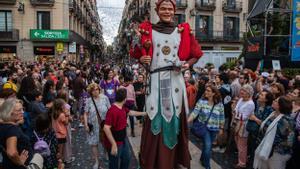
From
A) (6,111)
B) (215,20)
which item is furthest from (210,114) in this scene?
(215,20)

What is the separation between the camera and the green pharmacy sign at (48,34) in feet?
95.5

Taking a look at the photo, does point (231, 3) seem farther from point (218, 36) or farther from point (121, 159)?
point (121, 159)

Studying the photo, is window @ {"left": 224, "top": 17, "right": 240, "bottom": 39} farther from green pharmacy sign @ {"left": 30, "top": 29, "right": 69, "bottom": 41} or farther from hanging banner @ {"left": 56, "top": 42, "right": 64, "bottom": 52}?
hanging banner @ {"left": 56, "top": 42, "right": 64, "bottom": 52}

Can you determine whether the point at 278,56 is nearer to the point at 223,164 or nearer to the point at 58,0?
the point at 223,164

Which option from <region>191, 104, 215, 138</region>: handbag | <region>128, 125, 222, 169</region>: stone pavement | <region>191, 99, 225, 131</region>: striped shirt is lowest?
<region>128, 125, 222, 169</region>: stone pavement

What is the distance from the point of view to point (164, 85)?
13.4ft

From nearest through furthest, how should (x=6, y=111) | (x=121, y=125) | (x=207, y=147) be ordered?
(x=6, y=111) < (x=121, y=125) < (x=207, y=147)

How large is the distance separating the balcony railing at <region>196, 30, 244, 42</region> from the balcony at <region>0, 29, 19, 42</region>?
699 inches

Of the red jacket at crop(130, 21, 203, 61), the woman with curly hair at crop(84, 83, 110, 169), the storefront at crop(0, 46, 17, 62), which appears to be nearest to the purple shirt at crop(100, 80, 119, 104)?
the woman with curly hair at crop(84, 83, 110, 169)

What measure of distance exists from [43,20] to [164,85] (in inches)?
1103

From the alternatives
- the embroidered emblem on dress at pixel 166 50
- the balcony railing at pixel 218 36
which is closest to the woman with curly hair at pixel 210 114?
the embroidered emblem on dress at pixel 166 50

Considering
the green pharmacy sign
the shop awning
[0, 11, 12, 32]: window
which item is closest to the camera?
the shop awning

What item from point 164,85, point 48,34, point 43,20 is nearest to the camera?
point 164,85

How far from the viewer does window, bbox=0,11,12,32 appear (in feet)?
95.1
